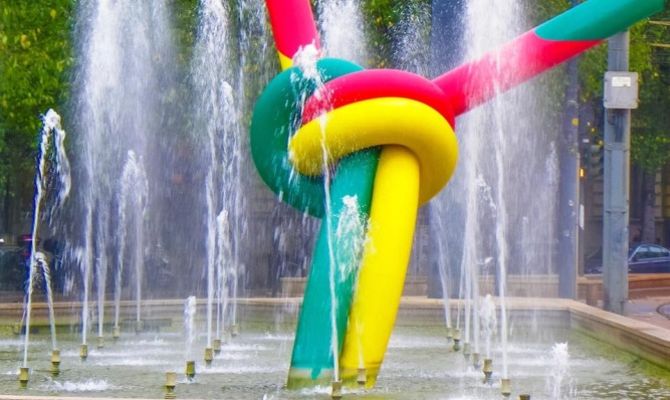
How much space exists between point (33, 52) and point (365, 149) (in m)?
13.3

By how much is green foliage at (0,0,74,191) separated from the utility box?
28.9ft

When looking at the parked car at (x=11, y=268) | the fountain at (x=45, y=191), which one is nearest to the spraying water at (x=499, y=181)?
the fountain at (x=45, y=191)

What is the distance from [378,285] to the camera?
11.9 m

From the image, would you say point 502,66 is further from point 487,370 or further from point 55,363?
point 55,363

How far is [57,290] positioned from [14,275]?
137 inches

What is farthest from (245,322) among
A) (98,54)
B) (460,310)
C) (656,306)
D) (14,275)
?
(14,275)

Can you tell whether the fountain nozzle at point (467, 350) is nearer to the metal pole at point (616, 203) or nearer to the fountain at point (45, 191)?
the fountain at point (45, 191)

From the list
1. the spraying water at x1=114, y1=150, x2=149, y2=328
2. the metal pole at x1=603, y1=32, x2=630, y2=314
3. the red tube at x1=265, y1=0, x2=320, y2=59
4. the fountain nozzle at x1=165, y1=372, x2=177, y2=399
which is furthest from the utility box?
the fountain nozzle at x1=165, y1=372, x2=177, y2=399

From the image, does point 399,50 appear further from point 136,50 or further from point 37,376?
point 37,376

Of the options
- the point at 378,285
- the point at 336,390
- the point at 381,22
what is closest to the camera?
the point at 336,390

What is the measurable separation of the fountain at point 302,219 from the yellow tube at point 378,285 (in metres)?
0.02

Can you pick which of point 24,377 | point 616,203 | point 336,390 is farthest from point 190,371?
point 616,203

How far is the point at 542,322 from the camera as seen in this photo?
17.9 m

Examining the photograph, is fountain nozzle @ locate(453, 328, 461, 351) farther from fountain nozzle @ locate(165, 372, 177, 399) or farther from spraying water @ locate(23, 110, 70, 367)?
fountain nozzle @ locate(165, 372, 177, 399)
